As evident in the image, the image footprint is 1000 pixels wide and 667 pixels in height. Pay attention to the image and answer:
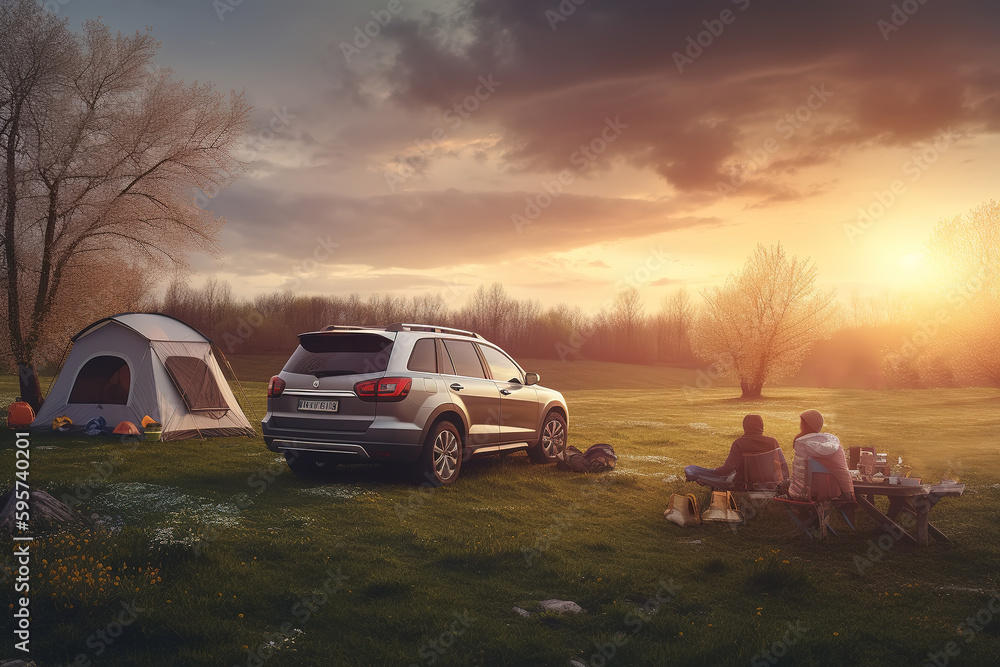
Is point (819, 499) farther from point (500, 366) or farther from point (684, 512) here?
point (500, 366)

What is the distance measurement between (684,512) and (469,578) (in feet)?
12.3

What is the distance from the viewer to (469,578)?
6.23 meters

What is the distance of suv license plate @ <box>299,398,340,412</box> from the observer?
379 inches

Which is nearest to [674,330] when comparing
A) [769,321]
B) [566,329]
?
[566,329]

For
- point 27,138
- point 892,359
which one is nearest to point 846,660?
point 27,138

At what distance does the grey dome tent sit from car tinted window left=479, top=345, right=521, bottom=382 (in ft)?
26.7

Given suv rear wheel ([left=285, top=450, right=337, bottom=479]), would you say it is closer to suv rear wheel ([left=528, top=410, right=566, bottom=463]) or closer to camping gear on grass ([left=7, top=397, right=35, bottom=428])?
suv rear wheel ([left=528, top=410, right=566, bottom=463])

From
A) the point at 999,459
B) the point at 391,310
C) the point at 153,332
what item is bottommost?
the point at 999,459

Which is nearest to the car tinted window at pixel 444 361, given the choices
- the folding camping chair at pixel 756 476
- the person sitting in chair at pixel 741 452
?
the person sitting in chair at pixel 741 452

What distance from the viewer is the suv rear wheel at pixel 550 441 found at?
12.7 meters

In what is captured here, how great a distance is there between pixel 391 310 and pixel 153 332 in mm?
63930

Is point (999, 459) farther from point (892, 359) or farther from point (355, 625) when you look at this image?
point (892, 359)

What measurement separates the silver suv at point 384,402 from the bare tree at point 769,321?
35632 mm

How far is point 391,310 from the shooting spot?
79438 mm
